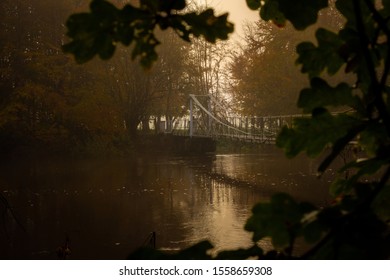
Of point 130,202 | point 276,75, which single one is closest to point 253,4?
point 130,202

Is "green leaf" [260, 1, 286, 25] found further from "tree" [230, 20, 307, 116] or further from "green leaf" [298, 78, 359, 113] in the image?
"tree" [230, 20, 307, 116]

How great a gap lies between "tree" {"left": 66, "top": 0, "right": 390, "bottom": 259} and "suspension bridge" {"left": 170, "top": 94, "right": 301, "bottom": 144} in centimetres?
1484

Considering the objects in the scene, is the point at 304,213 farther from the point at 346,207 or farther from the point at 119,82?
the point at 119,82

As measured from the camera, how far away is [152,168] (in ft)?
56.7

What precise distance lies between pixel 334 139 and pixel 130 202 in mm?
10204

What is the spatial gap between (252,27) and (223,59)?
294 inches

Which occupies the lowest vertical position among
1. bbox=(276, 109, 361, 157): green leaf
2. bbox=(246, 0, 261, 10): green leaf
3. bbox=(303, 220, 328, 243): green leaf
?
bbox=(303, 220, 328, 243): green leaf

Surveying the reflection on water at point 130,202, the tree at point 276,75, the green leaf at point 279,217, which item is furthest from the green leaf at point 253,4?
the tree at point 276,75

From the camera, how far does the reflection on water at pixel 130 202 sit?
24.7 feet

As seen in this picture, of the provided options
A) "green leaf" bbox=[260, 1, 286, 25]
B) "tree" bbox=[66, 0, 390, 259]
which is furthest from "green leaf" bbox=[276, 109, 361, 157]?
"green leaf" bbox=[260, 1, 286, 25]

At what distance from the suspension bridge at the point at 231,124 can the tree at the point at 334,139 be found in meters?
14.8

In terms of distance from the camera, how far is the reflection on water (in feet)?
24.7

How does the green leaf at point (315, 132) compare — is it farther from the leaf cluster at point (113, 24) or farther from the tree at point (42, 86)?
the tree at point (42, 86)

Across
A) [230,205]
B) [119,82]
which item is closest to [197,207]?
[230,205]
